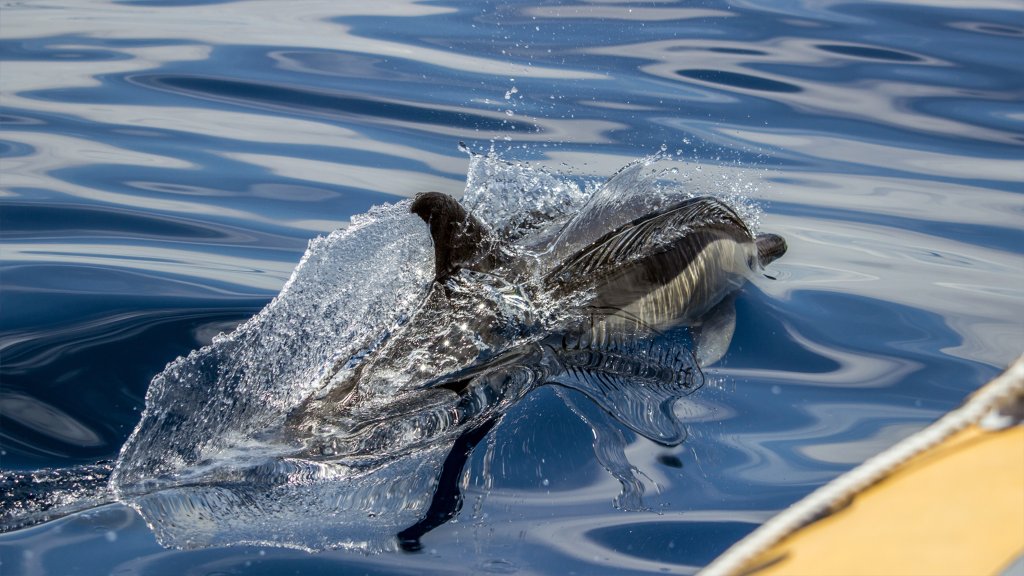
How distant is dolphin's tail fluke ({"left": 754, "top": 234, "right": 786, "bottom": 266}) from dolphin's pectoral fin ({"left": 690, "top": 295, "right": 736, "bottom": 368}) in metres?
0.64

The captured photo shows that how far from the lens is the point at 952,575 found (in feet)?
6.49

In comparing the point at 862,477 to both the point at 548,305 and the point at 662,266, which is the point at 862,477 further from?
the point at 662,266

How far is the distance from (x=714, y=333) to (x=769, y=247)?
43.2 inches

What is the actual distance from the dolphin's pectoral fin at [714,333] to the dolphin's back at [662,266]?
46 mm

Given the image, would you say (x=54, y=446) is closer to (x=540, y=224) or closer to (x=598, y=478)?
(x=598, y=478)

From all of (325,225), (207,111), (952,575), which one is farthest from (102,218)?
(952,575)

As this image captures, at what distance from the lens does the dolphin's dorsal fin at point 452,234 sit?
417cm

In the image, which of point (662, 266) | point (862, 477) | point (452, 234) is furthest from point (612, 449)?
point (862, 477)

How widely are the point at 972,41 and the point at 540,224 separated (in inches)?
256

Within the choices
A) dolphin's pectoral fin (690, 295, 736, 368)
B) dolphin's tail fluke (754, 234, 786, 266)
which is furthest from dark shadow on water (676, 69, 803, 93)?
dolphin's pectoral fin (690, 295, 736, 368)

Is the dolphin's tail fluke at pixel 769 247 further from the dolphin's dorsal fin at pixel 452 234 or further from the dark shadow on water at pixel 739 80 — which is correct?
the dark shadow on water at pixel 739 80

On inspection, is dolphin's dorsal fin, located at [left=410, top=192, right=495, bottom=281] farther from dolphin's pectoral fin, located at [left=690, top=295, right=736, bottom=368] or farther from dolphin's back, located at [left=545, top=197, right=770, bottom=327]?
dolphin's pectoral fin, located at [left=690, top=295, right=736, bottom=368]

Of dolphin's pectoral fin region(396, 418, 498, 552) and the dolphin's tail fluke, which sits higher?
the dolphin's tail fluke

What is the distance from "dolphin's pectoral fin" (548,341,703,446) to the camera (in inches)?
151
